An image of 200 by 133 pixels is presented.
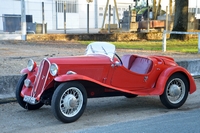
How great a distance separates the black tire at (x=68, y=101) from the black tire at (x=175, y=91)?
1.80 m

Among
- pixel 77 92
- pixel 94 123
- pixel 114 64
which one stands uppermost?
pixel 114 64

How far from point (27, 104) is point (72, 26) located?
86.3ft

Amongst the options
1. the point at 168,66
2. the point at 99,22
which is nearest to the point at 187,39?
the point at 168,66

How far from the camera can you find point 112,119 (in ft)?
19.7

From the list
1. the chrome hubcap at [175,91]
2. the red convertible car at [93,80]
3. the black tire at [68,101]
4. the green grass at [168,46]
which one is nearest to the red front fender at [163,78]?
the red convertible car at [93,80]

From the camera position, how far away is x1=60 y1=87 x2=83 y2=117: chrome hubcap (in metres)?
5.68

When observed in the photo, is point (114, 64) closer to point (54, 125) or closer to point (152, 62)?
point (152, 62)

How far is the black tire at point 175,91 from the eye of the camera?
→ 6.75m

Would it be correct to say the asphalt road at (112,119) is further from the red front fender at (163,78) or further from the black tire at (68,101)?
the red front fender at (163,78)

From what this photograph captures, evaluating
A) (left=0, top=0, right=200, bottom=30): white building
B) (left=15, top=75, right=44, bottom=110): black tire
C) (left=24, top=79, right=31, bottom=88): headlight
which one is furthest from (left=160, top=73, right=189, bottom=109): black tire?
(left=0, top=0, right=200, bottom=30): white building

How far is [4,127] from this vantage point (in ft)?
18.1

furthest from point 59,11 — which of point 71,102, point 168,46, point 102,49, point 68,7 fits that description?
point 71,102

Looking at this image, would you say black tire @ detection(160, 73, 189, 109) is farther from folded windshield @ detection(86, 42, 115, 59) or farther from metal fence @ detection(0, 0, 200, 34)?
metal fence @ detection(0, 0, 200, 34)

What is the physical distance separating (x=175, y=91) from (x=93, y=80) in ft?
6.16
